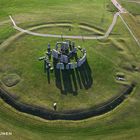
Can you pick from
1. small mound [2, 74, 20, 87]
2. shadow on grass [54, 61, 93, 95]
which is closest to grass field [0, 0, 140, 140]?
small mound [2, 74, 20, 87]

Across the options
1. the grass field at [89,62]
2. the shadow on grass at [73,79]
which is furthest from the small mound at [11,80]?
the shadow on grass at [73,79]

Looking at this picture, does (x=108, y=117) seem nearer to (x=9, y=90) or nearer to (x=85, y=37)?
(x=9, y=90)

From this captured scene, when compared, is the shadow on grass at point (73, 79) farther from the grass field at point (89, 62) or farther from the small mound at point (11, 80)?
the small mound at point (11, 80)

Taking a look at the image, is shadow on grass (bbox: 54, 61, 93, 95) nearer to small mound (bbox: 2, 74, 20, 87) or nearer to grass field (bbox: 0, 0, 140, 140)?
grass field (bbox: 0, 0, 140, 140)

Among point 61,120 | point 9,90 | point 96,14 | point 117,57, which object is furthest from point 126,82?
point 96,14

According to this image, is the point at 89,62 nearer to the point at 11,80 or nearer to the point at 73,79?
the point at 73,79

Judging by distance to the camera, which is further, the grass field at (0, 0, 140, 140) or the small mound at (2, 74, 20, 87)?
the small mound at (2, 74, 20, 87)
